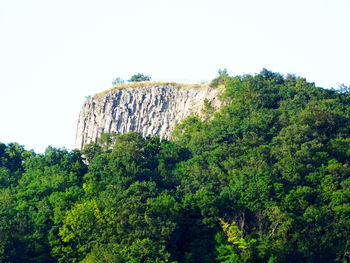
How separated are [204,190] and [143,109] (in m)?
19.4

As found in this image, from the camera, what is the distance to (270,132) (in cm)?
7662

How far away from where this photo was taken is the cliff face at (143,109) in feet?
278

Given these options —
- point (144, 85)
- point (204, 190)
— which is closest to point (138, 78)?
point (144, 85)

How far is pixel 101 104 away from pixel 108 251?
91.1 ft

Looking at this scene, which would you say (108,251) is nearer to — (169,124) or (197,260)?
(197,260)

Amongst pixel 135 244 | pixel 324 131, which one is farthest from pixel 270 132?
pixel 135 244

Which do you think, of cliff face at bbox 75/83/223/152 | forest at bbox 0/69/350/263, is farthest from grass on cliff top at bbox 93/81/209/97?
forest at bbox 0/69/350/263

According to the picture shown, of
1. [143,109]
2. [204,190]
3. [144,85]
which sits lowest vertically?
[204,190]

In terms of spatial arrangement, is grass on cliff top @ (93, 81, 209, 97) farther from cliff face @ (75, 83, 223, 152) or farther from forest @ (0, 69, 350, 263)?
forest @ (0, 69, 350, 263)

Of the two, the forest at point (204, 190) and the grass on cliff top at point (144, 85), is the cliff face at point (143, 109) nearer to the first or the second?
the grass on cliff top at point (144, 85)

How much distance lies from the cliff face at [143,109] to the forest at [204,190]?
2.14 m

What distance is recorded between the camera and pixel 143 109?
85.6 meters

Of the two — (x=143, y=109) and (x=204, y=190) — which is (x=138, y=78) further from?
(x=204, y=190)

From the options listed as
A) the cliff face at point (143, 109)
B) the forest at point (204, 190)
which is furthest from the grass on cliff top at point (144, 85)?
the forest at point (204, 190)
